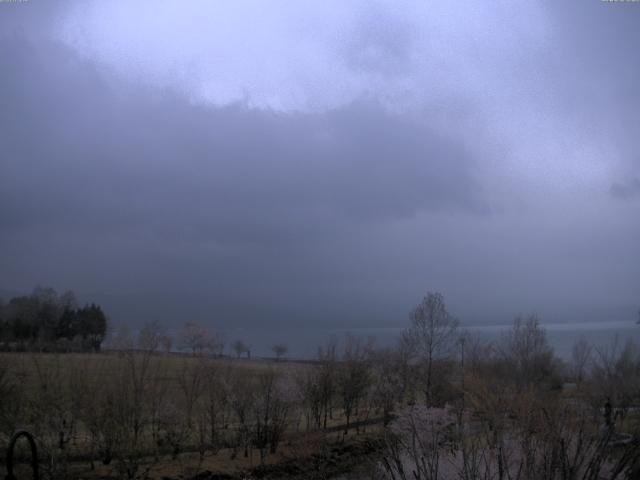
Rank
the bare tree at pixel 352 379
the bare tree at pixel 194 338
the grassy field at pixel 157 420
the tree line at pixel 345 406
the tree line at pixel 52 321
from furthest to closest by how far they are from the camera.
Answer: the tree line at pixel 52 321
the bare tree at pixel 194 338
the bare tree at pixel 352 379
the grassy field at pixel 157 420
the tree line at pixel 345 406

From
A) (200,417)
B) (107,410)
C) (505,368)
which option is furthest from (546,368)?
(107,410)

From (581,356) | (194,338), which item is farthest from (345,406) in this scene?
(581,356)

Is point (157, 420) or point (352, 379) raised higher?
point (352, 379)

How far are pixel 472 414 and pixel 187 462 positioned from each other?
587 inches

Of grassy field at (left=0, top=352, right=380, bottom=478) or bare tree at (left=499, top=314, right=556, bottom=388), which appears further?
bare tree at (left=499, top=314, right=556, bottom=388)

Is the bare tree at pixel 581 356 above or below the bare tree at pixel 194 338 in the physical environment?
below

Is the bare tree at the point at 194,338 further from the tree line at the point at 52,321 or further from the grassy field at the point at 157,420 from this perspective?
the tree line at the point at 52,321

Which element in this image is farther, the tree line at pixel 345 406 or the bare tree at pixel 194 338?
the bare tree at pixel 194 338

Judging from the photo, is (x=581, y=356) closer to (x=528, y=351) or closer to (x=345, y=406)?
(x=528, y=351)

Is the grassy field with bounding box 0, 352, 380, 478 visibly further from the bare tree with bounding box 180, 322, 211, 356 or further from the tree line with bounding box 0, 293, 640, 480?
the bare tree with bounding box 180, 322, 211, 356

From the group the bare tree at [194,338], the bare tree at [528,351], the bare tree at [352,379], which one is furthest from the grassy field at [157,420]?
the bare tree at [528,351]

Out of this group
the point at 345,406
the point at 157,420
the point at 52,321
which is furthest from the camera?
the point at 52,321

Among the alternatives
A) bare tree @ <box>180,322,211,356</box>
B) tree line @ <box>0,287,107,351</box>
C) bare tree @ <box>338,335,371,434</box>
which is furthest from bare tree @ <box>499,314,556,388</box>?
tree line @ <box>0,287,107,351</box>

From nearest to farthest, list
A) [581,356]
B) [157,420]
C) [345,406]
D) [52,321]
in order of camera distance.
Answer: [157,420] < [345,406] < [581,356] < [52,321]
